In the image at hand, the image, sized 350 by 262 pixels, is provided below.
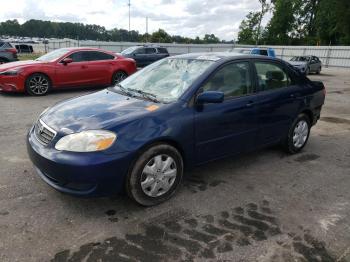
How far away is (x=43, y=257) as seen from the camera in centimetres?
273

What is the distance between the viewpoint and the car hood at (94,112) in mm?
3340

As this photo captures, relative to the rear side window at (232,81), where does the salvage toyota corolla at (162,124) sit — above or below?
below

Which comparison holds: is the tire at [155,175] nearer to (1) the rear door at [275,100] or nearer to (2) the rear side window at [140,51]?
(1) the rear door at [275,100]

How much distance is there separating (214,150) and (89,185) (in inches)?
61.3

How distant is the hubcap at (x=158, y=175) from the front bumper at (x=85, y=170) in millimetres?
250

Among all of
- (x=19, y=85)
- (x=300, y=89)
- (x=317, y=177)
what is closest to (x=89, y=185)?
(x=317, y=177)

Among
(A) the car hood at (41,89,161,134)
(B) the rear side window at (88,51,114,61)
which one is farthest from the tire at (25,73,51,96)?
(A) the car hood at (41,89,161,134)

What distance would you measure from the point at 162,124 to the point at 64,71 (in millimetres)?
7741

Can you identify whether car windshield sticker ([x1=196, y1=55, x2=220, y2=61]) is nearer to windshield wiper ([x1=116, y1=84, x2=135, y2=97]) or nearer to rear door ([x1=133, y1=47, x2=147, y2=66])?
windshield wiper ([x1=116, y1=84, x2=135, y2=97])

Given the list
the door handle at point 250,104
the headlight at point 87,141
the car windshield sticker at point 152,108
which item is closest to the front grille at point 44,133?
the headlight at point 87,141

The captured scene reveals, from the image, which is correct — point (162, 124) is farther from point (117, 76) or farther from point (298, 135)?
point (117, 76)

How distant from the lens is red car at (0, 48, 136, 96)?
9.62m

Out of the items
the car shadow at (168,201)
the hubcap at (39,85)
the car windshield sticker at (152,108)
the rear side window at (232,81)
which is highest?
the rear side window at (232,81)

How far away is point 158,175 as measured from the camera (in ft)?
11.6
